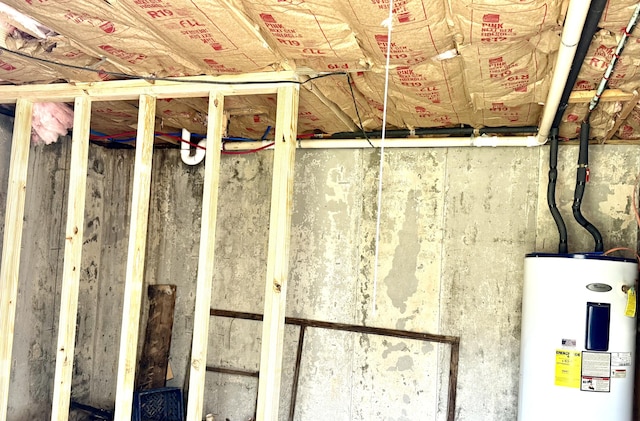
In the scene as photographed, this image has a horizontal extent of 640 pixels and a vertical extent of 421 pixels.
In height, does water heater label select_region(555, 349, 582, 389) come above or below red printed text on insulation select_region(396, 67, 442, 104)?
below

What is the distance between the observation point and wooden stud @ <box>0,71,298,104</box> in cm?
215

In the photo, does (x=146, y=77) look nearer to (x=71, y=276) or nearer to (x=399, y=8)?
(x=71, y=276)

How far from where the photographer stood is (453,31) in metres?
1.71

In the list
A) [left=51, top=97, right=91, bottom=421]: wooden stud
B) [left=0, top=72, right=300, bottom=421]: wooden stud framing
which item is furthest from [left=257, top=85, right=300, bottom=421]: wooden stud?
[left=51, top=97, right=91, bottom=421]: wooden stud

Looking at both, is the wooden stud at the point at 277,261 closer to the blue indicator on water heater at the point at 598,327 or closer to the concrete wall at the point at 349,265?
the concrete wall at the point at 349,265

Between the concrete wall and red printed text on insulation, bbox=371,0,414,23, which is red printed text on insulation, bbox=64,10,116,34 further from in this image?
the concrete wall

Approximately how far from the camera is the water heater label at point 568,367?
2.31 metres

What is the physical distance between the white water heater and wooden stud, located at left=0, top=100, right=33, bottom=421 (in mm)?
2700

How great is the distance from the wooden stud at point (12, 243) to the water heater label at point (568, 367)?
2749mm

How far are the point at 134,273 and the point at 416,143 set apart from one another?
A: 6.35 ft

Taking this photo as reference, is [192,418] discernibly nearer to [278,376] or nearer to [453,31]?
[278,376]

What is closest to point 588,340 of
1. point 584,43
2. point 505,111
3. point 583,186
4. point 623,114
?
point 583,186

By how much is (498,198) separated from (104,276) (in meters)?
3.01

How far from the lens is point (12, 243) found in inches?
94.7
